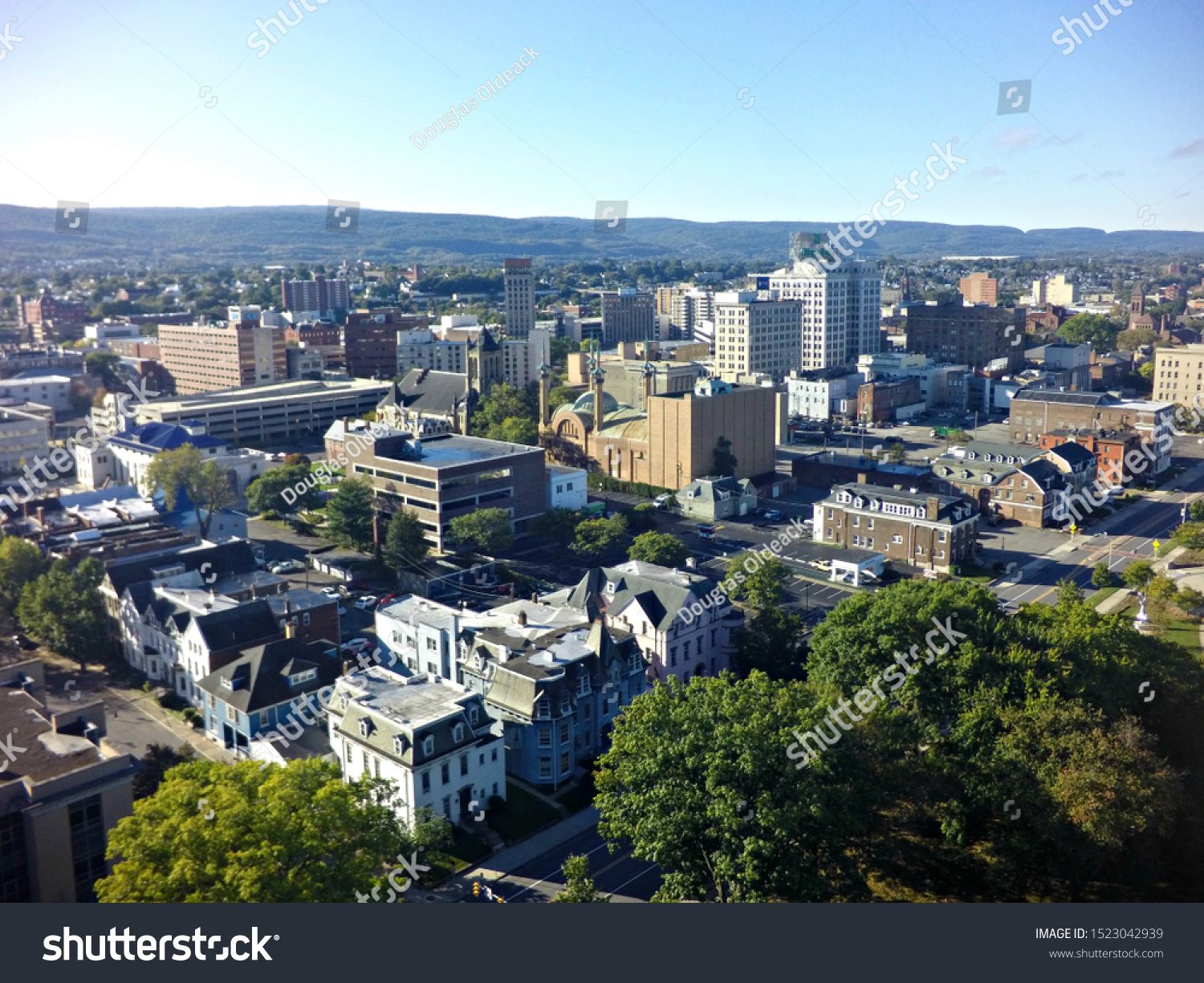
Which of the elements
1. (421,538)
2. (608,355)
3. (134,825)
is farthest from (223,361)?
(134,825)

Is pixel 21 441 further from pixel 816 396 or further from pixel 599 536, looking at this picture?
pixel 816 396

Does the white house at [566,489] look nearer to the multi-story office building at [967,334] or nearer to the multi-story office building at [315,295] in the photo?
the multi-story office building at [967,334]

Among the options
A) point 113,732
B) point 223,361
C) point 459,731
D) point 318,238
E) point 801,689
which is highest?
point 318,238

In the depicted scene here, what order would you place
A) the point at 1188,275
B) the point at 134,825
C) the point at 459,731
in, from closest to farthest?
the point at 134,825 < the point at 459,731 < the point at 1188,275

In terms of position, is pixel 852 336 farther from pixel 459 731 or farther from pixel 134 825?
pixel 134 825

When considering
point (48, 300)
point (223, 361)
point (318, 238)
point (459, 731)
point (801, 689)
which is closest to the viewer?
point (801, 689)

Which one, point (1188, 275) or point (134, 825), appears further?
point (1188, 275)

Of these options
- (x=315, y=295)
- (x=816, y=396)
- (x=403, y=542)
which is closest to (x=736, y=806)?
(x=403, y=542)
